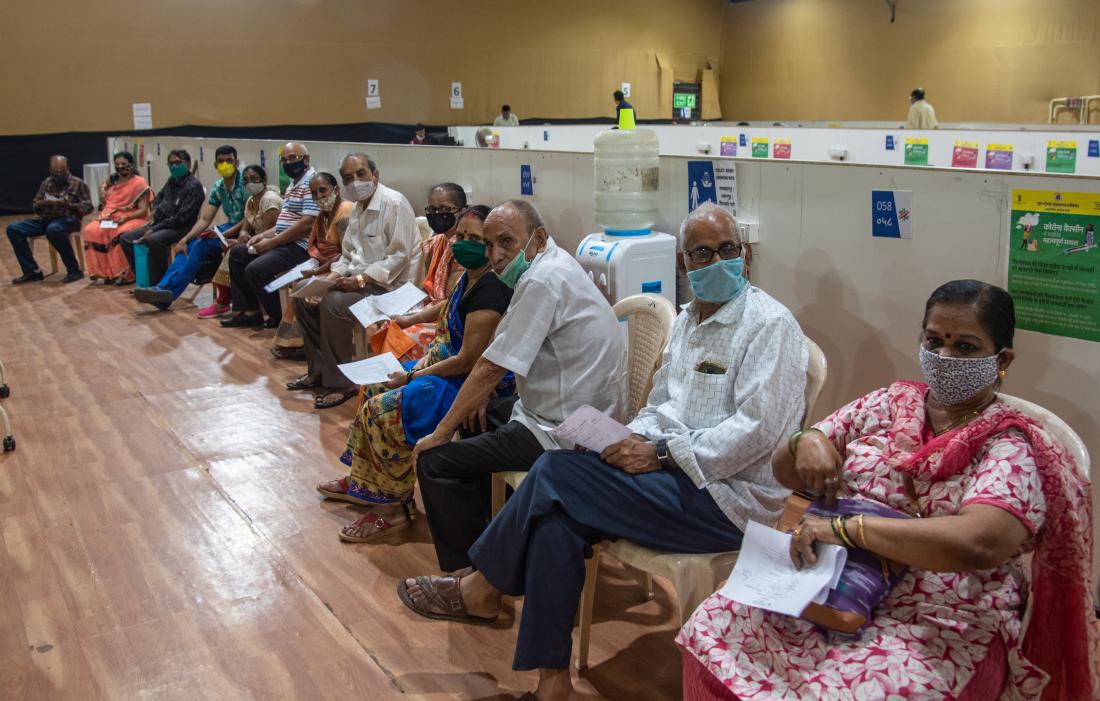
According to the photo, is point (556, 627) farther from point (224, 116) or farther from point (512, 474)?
point (224, 116)

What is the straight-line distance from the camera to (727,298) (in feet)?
7.40

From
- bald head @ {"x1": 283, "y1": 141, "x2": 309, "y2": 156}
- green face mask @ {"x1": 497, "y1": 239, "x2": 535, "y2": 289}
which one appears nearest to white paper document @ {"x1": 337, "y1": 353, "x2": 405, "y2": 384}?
green face mask @ {"x1": 497, "y1": 239, "x2": 535, "y2": 289}

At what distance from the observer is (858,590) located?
64.9 inches

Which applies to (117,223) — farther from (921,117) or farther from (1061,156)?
(921,117)

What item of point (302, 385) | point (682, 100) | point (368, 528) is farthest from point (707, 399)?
point (682, 100)

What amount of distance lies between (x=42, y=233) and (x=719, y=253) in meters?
8.22

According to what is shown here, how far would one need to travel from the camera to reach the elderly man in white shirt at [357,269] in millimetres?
4816

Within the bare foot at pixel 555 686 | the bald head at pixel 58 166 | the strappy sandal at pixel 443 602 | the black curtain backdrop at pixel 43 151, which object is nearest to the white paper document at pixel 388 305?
the strappy sandal at pixel 443 602

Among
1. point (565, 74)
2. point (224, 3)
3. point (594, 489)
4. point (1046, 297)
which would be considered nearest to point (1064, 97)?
point (565, 74)

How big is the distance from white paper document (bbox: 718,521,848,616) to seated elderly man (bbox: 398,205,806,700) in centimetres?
32

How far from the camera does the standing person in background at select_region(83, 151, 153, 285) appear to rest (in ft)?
27.4

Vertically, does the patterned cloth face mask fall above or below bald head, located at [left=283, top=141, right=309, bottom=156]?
below

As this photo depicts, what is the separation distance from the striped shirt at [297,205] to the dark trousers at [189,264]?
4.44 feet

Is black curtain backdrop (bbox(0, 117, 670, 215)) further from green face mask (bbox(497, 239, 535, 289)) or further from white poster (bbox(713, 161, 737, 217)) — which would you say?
green face mask (bbox(497, 239, 535, 289))
